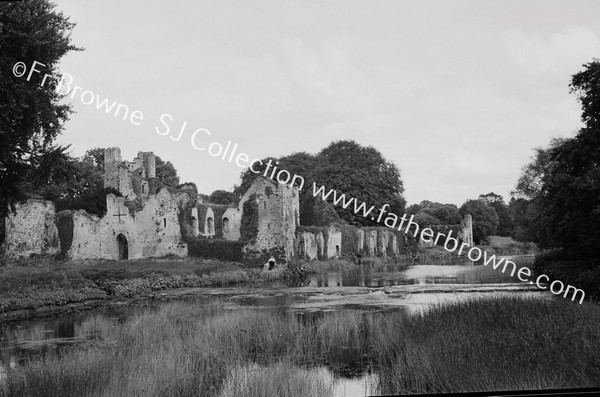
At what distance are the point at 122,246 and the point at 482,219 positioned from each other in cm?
6100

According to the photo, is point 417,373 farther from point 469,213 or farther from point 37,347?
point 469,213

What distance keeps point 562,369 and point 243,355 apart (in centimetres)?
567

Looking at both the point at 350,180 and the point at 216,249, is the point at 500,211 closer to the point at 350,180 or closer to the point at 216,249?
the point at 350,180

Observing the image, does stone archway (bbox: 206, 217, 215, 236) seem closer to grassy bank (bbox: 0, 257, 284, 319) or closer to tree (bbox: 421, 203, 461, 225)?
grassy bank (bbox: 0, 257, 284, 319)

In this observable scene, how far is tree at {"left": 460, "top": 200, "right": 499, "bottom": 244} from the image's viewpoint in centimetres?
8600

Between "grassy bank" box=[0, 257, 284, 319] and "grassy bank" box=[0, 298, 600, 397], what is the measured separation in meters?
7.86

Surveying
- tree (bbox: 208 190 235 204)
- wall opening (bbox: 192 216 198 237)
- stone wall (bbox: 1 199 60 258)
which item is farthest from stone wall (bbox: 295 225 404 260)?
tree (bbox: 208 190 235 204)

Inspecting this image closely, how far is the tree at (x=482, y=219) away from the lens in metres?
86.0

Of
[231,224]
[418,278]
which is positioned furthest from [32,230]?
[418,278]

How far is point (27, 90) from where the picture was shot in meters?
15.9

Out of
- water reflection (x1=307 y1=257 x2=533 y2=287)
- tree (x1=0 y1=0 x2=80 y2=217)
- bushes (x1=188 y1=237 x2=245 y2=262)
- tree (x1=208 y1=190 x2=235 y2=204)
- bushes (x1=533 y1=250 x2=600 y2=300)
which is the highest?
tree (x1=208 y1=190 x2=235 y2=204)

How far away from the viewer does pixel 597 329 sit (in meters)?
8.84

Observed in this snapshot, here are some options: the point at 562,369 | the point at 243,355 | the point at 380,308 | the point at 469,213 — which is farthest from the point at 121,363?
the point at 469,213

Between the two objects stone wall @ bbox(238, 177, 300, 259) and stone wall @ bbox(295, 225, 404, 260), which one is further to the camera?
stone wall @ bbox(295, 225, 404, 260)
